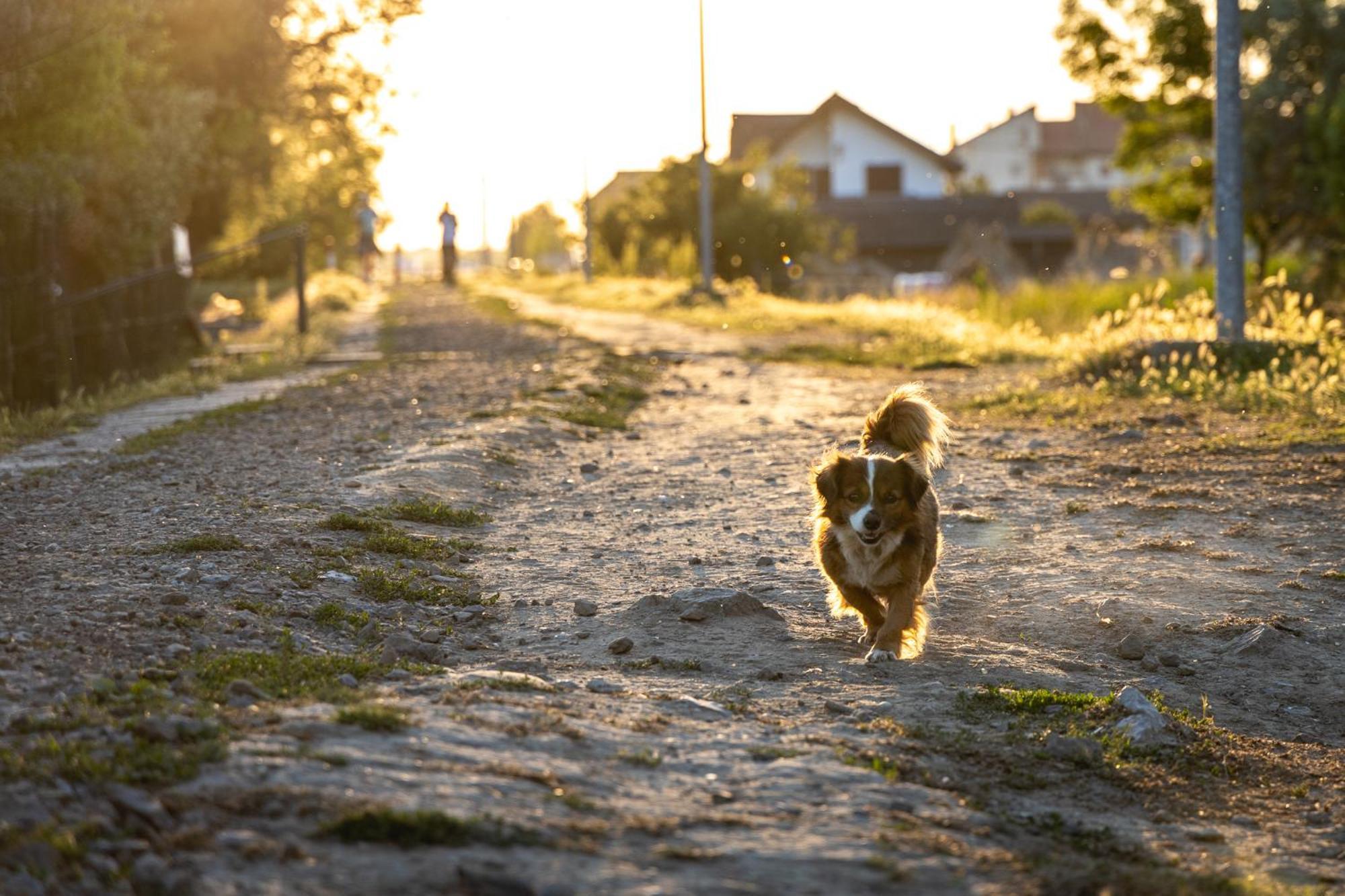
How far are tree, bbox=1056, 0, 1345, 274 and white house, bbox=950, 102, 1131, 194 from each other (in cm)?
6629

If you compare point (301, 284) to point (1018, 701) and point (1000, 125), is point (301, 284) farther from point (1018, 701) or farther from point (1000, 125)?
point (1000, 125)

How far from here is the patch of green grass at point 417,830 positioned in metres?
3.70

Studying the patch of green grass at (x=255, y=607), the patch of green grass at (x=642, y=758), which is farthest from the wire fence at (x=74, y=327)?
the patch of green grass at (x=642, y=758)

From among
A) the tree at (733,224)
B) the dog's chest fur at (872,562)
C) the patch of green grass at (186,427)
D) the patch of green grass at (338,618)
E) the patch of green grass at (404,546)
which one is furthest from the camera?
the tree at (733,224)

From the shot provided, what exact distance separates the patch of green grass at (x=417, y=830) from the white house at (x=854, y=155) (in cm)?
6307

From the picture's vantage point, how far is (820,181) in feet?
218

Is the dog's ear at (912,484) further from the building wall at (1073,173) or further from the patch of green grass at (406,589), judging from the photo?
the building wall at (1073,173)

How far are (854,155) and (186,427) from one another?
187 feet

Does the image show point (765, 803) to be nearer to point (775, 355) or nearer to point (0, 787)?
point (0, 787)

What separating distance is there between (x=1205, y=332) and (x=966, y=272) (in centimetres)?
3835

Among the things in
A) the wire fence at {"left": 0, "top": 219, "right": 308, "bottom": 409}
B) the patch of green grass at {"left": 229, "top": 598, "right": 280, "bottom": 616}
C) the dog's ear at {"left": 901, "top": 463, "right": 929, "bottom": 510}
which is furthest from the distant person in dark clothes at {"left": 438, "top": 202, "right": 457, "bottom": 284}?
the patch of green grass at {"left": 229, "top": 598, "right": 280, "bottom": 616}

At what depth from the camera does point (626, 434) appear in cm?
1277

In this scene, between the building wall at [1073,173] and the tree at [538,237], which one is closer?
the building wall at [1073,173]

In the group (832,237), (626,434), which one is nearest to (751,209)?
(832,237)
